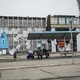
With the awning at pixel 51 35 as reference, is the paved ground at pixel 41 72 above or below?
below

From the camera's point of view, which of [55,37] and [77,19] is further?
[77,19]

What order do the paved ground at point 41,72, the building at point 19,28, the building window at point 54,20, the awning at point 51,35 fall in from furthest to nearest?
the building window at point 54,20
the building at point 19,28
the awning at point 51,35
the paved ground at point 41,72

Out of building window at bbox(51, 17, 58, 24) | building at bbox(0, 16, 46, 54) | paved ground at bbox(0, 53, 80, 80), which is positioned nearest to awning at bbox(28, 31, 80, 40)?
paved ground at bbox(0, 53, 80, 80)

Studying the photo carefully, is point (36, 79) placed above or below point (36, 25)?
below

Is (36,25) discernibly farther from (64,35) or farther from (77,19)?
(64,35)

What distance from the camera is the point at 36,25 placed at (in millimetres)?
85750

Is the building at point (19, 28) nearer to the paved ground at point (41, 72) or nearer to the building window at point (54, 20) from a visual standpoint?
the building window at point (54, 20)

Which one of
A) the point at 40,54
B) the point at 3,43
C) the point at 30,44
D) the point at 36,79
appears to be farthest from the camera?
the point at 30,44

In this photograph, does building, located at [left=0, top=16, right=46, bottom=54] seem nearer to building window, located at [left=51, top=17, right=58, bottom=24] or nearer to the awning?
building window, located at [left=51, top=17, right=58, bottom=24]

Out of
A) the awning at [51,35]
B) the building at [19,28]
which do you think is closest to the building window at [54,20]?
the building at [19,28]

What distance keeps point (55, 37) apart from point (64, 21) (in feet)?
125

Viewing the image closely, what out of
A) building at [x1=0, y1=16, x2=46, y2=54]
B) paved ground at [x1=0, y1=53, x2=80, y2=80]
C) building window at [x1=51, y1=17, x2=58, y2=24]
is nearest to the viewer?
paved ground at [x1=0, y1=53, x2=80, y2=80]

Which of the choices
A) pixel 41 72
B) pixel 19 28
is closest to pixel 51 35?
pixel 41 72

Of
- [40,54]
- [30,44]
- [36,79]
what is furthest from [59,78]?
[30,44]
